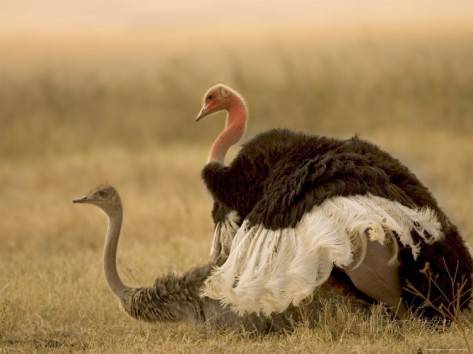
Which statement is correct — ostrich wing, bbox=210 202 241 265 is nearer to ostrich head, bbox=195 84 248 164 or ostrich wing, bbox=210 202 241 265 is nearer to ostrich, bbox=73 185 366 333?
ostrich, bbox=73 185 366 333

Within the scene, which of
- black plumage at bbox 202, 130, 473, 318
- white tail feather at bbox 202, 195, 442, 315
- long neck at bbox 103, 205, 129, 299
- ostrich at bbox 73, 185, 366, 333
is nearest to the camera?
white tail feather at bbox 202, 195, 442, 315

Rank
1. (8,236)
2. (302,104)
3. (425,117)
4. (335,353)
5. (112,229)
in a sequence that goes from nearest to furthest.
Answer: (335,353) → (112,229) → (8,236) → (425,117) → (302,104)

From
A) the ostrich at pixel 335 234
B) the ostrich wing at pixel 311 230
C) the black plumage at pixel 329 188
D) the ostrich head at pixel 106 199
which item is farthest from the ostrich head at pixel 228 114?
the ostrich wing at pixel 311 230

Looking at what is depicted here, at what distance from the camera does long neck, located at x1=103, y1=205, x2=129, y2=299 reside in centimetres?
699

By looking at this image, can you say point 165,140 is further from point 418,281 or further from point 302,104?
point 418,281

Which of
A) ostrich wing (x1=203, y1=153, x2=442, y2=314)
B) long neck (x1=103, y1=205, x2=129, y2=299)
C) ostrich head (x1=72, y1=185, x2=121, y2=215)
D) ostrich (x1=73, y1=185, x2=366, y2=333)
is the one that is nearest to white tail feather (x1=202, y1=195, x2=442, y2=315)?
ostrich wing (x1=203, y1=153, x2=442, y2=314)

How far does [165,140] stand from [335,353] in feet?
39.1

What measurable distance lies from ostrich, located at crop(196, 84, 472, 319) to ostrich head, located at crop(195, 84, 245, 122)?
928mm

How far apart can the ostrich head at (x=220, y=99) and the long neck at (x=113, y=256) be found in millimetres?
854

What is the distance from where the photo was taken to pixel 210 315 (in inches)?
259

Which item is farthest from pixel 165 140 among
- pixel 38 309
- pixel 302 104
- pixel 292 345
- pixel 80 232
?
pixel 292 345

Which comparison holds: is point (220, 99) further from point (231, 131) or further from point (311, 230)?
point (311, 230)

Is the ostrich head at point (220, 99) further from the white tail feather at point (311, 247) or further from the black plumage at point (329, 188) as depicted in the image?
the white tail feather at point (311, 247)

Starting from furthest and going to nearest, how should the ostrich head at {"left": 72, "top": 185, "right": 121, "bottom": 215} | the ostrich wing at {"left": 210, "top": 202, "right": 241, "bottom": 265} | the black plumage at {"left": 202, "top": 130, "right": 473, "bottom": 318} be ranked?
the ostrich head at {"left": 72, "top": 185, "right": 121, "bottom": 215}
the ostrich wing at {"left": 210, "top": 202, "right": 241, "bottom": 265}
the black plumage at {"left": 202, "top": 130, "right": 473, "bottom": 318}
